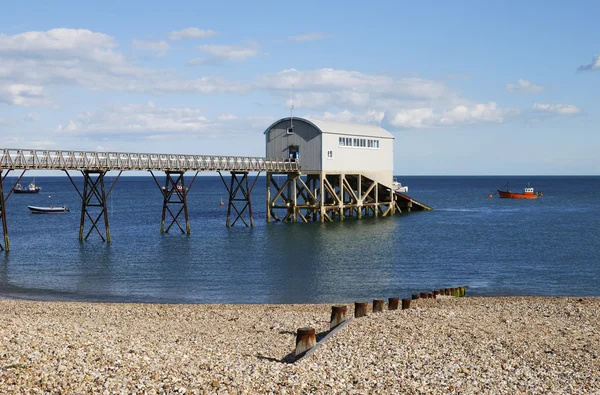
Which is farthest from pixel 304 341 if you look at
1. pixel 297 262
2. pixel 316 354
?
pixel 297 262

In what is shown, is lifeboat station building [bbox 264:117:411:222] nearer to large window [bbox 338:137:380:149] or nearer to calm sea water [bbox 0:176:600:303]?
large window [bbox 338:137:380:149]

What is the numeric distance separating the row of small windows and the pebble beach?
39.3 m

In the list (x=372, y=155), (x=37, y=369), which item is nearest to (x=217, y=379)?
(x=37, y=369)

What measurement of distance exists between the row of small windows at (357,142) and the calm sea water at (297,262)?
6.91 metres

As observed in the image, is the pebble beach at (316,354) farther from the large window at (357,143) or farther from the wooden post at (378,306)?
the large window at (357,143)

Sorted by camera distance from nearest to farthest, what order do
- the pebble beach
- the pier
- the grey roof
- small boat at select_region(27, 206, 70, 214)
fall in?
the pebble beach, the pier, the grey roof, small boat at select_region(27, 206, 70, 214)

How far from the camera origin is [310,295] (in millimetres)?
26469

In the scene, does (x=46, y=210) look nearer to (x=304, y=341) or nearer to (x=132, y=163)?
(x=132, y=163)

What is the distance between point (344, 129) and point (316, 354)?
151 ft

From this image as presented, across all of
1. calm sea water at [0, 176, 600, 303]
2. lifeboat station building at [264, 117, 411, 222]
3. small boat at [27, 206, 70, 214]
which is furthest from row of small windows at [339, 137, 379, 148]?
small boat at [27, 206, 70, 214]

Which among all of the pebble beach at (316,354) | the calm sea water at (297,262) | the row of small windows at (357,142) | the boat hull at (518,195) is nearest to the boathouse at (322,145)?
the row of small windows at (357,142)

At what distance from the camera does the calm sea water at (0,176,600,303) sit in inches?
1084

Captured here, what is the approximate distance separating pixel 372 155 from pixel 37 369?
175ft

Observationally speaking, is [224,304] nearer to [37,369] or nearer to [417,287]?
[417,287]
